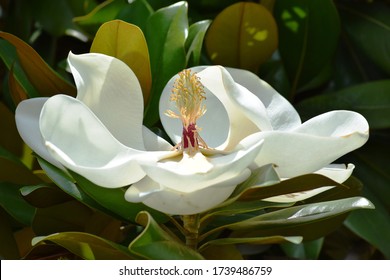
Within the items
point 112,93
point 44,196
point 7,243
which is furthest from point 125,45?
point 7,243

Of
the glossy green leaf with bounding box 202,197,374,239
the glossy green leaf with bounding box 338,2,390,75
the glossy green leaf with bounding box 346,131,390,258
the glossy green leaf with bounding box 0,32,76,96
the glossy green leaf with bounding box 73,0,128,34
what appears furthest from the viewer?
the glossy green leaf with bounding box 338,2,390,75

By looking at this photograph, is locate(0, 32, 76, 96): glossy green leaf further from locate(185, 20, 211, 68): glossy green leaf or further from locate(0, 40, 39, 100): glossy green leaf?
locate(185, 20, 211, 68): glossy green leaf

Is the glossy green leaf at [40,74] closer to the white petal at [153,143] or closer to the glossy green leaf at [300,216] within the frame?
the white petal at [153,143]

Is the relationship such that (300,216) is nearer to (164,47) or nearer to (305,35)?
(164,47)

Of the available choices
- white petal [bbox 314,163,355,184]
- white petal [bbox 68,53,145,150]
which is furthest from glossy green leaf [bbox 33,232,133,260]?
white petal [bbox 314,163,355,184]

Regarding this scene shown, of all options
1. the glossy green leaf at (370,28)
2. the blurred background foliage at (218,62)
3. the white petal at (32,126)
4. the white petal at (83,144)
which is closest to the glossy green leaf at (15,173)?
the blurred background foliage at (218,62)

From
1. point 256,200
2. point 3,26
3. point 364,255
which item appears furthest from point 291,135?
point 3,26
